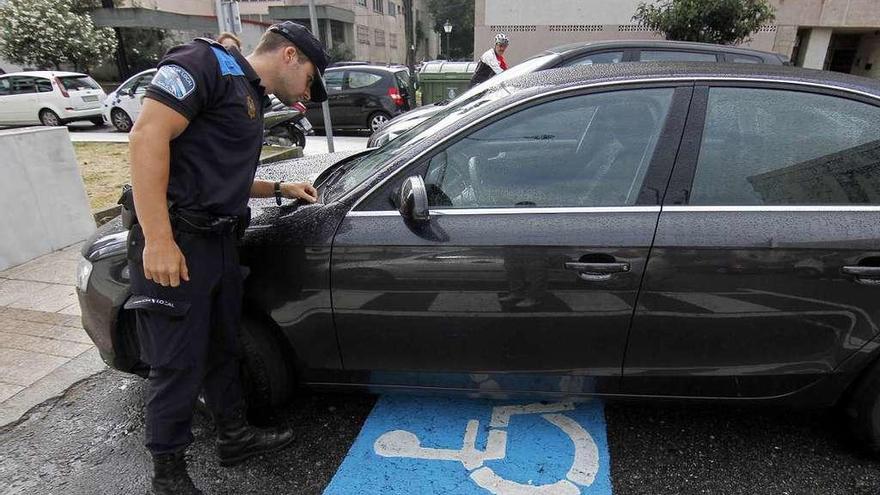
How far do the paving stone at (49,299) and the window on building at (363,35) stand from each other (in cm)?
4598

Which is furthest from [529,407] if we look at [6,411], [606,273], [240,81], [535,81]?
[6,411]

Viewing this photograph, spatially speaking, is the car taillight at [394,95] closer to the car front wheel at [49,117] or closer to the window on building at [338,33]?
the car front wheel at [49,117]

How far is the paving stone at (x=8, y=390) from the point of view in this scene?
2703 millimetres

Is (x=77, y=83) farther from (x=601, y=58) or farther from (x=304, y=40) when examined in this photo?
(x=304, y=40)

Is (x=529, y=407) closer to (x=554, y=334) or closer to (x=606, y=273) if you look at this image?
Result: (x=554, y=334)

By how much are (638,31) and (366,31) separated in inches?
1255

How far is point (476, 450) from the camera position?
7.38 feet

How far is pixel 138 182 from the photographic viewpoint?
1617mm

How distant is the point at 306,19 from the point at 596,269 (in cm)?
3776

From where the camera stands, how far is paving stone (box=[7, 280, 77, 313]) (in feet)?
12.0

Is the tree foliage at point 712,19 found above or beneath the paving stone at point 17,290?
above

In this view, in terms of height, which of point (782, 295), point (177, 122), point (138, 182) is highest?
point (177, 122)

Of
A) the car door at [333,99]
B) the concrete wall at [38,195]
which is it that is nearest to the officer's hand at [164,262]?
the concrete wall at [38,195]

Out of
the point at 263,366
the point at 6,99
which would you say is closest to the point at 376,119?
the point at 6,99
